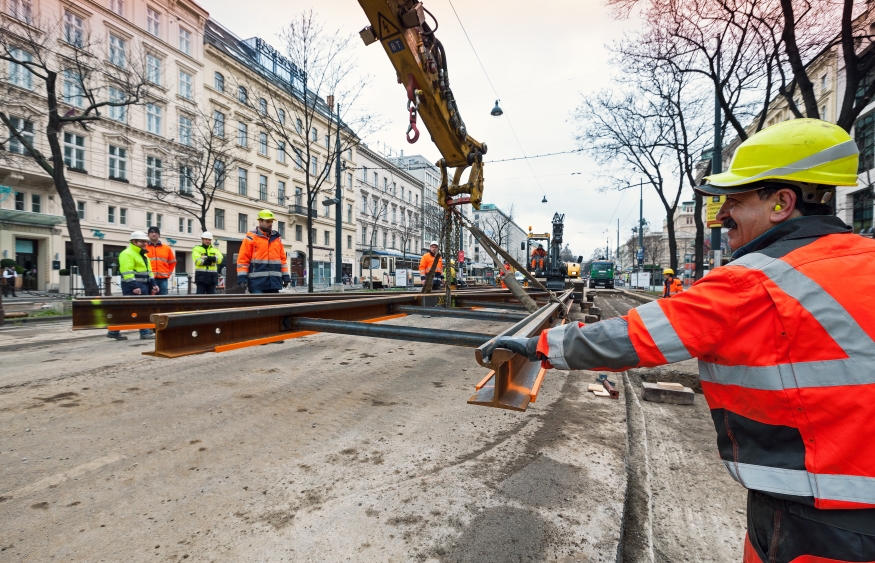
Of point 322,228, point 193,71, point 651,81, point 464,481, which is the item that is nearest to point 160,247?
point 464,481

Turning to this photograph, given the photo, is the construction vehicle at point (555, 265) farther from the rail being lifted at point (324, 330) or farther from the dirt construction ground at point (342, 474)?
the dirt construction ground at point (342, 474)

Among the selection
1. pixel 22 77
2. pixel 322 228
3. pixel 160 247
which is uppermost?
pixel 22 77

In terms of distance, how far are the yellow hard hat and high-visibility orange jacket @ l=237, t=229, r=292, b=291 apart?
19.9 ft

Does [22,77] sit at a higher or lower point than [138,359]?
Answer: higher

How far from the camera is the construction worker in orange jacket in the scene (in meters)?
0.93

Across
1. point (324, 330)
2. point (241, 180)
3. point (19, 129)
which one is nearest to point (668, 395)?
point (324, 330)

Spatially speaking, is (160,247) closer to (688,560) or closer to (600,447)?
(600,447)

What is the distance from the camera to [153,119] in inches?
1008

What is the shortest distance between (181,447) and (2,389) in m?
2.40

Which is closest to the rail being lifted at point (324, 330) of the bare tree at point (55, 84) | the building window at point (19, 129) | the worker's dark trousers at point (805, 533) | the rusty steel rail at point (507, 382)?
the rusty steel rail at point (507, 382)

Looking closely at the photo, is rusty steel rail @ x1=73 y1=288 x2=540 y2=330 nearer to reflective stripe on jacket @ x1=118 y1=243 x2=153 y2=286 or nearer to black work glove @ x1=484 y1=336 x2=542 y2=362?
black work glove @ x1=484 y1=336 x2=542 y2=362

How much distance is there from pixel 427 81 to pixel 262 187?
3253 centimetres

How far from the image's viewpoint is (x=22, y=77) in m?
19.8

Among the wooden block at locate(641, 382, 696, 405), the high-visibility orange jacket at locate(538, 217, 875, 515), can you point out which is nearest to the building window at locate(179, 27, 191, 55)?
the wooden block at locate(641, 382, 696, 405)
